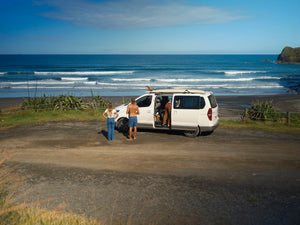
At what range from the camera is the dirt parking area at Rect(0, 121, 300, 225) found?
5484 mm

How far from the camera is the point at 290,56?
10238cm

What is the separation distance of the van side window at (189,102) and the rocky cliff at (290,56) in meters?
103

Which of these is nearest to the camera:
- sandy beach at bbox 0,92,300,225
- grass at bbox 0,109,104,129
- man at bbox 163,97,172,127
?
sandy beach at bbox 0,92,300,225

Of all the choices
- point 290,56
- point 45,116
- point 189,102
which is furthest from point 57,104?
point 290,56

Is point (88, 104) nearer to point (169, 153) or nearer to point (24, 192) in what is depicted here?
point (169, 153)

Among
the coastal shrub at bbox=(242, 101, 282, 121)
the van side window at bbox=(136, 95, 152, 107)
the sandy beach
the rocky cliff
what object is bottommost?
the sandy beach

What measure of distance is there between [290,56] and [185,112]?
109 metres

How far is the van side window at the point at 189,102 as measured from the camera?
36.1ft

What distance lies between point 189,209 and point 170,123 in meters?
6.18

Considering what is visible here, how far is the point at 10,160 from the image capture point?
846 cm

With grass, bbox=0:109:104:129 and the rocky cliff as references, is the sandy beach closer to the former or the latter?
grass, bbox=0:109:104:129

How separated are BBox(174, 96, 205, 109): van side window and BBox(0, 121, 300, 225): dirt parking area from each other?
4.62 feet

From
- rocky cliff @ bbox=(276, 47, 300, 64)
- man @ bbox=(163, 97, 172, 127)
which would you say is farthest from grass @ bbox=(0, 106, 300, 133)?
rocky cliff @ bbox=(276, 47, 300, 64)

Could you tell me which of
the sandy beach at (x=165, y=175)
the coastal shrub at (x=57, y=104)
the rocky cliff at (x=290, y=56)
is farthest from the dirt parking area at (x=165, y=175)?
the rocky cliff at (x=290, y=56)
